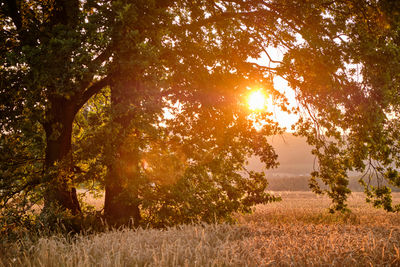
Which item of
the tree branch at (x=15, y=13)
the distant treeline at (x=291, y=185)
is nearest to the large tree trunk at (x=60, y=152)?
the tree branch at (x=15, y=13)

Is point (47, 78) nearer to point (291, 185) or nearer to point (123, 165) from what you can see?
point (123, 165)

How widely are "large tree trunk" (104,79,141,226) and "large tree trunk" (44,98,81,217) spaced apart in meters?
1.30

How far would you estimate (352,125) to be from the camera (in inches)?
372

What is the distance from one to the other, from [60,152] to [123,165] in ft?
8.01

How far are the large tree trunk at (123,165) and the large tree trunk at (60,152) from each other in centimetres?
130

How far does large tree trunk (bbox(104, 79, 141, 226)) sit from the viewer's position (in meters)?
8.59

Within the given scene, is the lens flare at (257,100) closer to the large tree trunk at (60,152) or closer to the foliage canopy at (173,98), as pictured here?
the foliage canopy at (173,98)

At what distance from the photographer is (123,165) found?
354 inches

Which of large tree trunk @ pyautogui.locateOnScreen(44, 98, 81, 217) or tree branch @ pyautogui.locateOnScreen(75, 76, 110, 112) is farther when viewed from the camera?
tree branch @ pyautogui.locateOnScreen(75, 76, 110, 112)

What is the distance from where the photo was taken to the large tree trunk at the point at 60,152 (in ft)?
29.6

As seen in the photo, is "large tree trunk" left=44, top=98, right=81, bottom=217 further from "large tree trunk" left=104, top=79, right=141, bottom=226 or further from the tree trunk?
"large tree trunk" left=104, top=79, right=141, bottom=226

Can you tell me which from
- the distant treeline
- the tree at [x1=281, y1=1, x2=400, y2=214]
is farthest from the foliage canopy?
the distant treeline

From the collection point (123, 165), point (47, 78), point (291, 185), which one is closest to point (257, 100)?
point (123, 165)

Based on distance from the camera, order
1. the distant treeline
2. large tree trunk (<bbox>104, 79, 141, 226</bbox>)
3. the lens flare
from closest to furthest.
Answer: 1. large tree trunk (<bbox>104, 79, 141, 226</bbox>)
2. the lens flare
3. the distant treeline
